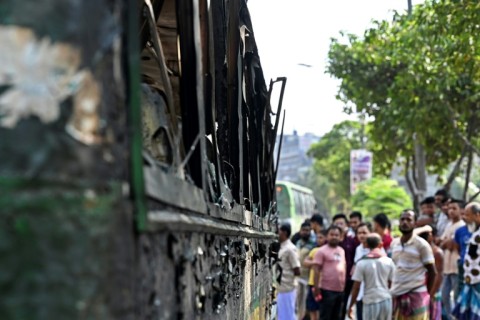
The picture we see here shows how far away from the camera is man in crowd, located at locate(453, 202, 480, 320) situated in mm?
11102

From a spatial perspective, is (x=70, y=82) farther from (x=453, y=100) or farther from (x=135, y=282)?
(x=453, y=100)

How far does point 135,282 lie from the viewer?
188 cm

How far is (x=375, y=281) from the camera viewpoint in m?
10.9

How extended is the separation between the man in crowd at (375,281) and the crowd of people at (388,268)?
0.5 inches

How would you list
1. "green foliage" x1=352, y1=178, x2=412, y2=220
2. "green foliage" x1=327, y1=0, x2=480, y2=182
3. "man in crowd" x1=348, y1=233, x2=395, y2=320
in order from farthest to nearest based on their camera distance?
"green foliage" x1=352, y1=178, x2=412, y2=220, "green foliage" x1=327, y1=0, x2=480, y2=182, "man in crowd" x1=348, y1=233, x2=395, y2=320

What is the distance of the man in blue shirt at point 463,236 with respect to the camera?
11761 millimetres

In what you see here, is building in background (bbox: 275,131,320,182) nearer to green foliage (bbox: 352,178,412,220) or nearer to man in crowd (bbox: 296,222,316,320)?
green foliage (bbox: 352,178,412,220)

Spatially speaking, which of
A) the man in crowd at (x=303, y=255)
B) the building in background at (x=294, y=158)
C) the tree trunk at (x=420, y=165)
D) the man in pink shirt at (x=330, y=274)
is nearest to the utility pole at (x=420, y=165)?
the tree trunk at (x=420, y=165)

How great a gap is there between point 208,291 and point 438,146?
2414cm

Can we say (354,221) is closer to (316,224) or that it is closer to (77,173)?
(316,224)

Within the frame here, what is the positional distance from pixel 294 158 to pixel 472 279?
128 metres

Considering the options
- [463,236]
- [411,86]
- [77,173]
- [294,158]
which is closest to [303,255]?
[463,236]

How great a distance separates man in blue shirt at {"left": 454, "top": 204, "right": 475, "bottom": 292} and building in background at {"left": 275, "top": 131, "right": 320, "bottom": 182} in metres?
110

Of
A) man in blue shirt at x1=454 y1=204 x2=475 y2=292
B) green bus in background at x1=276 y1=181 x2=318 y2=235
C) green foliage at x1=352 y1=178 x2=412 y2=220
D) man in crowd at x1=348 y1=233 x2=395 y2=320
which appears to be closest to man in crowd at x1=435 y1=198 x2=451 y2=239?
man in blue shirt at x1=454 y1=204 x2=475 y2=292
